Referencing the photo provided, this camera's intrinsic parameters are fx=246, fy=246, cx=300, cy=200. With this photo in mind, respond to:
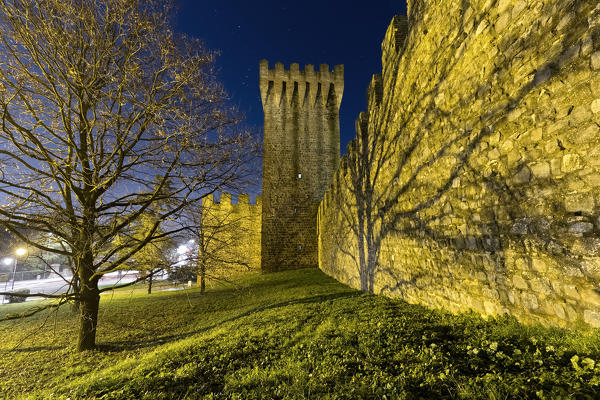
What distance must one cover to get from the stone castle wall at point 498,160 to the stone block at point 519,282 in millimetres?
12

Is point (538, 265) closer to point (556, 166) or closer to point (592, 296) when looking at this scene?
point (592, 296)

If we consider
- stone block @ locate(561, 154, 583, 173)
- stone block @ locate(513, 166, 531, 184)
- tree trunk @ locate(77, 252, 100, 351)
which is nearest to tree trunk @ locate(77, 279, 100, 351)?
tree trunk @ locate(77, 252, 100, 351)

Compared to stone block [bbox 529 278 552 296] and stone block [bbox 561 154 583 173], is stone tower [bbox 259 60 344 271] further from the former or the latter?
stone block [bbox 561 154 583 173]

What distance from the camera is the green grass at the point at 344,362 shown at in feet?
6.06

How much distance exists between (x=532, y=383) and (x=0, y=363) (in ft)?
28.3

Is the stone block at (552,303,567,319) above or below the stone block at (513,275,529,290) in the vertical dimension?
below

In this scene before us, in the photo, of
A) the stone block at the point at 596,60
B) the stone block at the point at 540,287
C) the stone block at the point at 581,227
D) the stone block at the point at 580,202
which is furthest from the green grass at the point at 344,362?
the stone block at the point at 596,60

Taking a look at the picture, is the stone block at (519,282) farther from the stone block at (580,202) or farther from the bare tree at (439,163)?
the stone block at (580,202)

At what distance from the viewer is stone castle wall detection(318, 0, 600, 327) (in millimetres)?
2078

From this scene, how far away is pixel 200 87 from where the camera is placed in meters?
5.24

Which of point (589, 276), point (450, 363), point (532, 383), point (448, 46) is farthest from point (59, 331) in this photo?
point (448, 46)

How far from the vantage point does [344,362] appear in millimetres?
2643

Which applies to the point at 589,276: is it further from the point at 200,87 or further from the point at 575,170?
the point at 200,87

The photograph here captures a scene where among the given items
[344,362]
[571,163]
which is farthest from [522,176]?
[344,362]
